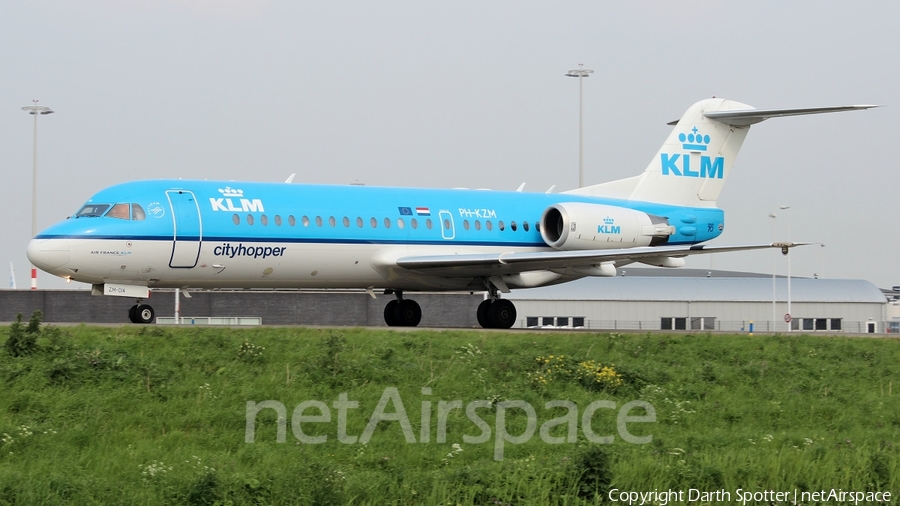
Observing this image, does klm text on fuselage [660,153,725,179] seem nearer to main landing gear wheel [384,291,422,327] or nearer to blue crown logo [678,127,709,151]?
blue crown logo [678,127,709,151]

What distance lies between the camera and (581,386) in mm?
17344

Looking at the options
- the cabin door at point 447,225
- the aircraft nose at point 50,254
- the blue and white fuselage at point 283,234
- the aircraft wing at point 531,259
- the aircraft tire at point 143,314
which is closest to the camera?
the aircraft nose at point 50,254

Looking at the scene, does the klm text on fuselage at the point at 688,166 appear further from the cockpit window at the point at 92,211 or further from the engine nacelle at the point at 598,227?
the cockpit window at the point at 92,211

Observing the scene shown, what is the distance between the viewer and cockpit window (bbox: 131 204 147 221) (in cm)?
2264

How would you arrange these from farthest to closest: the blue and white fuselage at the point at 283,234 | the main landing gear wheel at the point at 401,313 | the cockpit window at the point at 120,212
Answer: the main landing gear wheel at the point at 401,313, the cockpit window at the point at 120,212, the blue and white fuselage at the point at 283,234

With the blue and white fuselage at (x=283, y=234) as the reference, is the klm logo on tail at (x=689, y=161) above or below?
above

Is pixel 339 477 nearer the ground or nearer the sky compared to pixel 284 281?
nearer the ground

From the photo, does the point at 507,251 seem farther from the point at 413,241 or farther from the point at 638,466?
the point at 638,466

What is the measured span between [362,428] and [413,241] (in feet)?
40.1

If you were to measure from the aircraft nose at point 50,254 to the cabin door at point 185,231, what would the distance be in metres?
2.19

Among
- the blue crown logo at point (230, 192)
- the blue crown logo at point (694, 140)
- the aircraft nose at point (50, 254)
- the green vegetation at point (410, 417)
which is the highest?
the blue crown logo at point (694, 140)

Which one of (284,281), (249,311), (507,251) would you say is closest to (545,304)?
(249,311)

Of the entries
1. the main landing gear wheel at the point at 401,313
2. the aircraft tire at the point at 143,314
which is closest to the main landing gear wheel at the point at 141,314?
the aircraft tire at the point at 143,314

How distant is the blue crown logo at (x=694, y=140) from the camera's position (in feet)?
103
